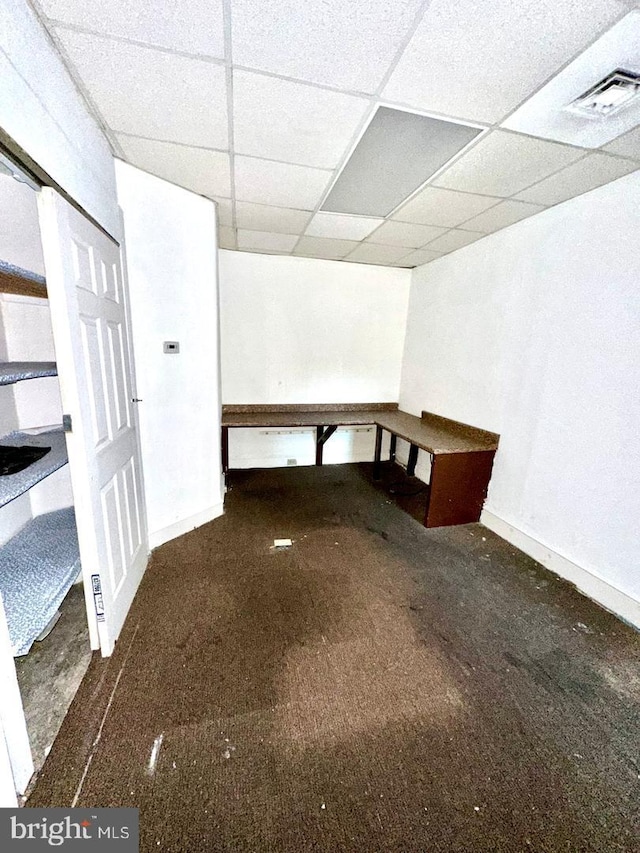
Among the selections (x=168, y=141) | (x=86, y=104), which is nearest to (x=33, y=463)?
(x=86, y=104)

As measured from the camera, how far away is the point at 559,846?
1016 millimetres

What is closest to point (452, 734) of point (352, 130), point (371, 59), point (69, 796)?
point (69, 796)

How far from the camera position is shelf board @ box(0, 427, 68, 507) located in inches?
48.1

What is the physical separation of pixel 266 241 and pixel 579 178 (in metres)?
2.45

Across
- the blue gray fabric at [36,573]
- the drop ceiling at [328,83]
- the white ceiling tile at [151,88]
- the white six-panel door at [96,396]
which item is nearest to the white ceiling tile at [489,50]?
the drop ceiling at [328,83]

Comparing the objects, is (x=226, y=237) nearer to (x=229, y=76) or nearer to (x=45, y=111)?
(x=229, y=76)

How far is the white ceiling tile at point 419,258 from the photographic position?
340 cm

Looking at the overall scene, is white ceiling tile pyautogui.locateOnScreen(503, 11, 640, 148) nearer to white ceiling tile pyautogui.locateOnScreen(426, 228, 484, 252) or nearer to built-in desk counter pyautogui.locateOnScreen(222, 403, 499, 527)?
white ceiling tile pyautogui.locateOnScreen(426, 228, 484, 252)

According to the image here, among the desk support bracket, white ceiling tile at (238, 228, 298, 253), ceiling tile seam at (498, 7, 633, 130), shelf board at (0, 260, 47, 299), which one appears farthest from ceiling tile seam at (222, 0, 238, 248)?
the desk support bracket

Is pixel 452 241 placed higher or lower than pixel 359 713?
higher

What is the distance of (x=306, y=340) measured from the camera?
395cm

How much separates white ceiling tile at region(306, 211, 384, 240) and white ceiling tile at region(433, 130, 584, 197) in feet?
2.49

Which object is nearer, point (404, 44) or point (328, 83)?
point (404, 44)

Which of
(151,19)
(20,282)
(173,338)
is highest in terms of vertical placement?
(151,19)
